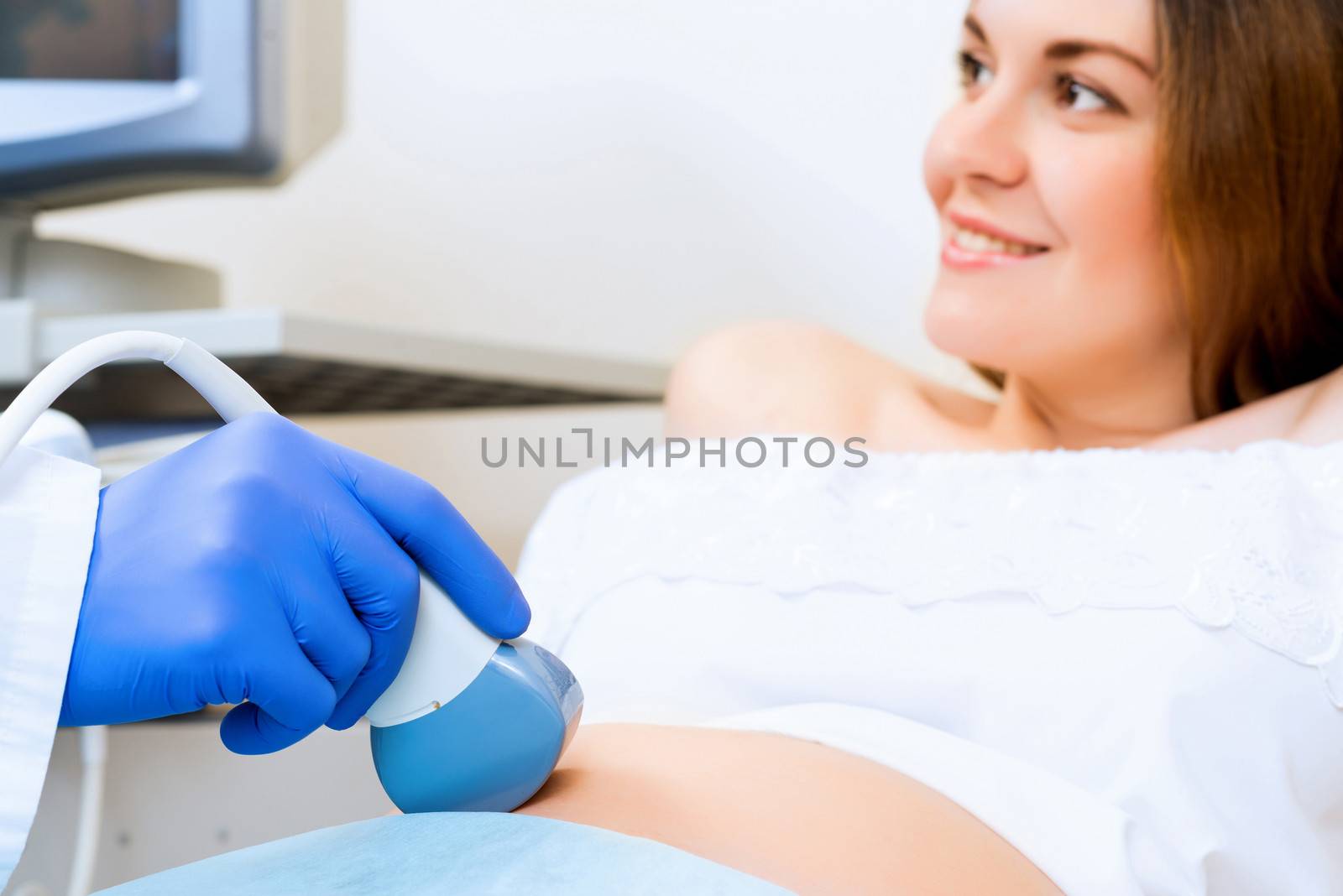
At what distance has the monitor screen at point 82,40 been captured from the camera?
110 centimetres

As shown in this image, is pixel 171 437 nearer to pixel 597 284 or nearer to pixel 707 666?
pixel 707 666

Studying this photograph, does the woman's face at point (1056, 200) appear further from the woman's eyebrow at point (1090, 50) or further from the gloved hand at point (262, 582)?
the gloved hand at point (262, 582)

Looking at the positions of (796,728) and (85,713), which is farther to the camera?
(796,728)

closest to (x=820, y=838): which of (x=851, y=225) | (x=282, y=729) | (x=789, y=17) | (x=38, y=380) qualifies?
(x=282, y=729)

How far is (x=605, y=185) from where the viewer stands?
154cm

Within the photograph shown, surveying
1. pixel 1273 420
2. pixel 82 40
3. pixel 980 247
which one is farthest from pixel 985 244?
pixel 82 40

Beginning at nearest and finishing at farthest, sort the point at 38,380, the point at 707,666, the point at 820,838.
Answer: the point at 38,380 < the point at 820,838 < the point at 707,666

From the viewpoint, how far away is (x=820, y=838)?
0.54m

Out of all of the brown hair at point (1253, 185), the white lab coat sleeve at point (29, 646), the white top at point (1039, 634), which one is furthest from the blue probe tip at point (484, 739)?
the brown hair at point (1253, 185)

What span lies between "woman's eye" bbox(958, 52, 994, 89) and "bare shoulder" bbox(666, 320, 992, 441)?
255 millimetres

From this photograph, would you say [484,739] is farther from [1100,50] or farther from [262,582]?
[1100,50]

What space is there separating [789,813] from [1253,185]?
2.17 ft

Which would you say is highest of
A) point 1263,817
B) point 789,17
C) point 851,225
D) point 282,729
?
point 789,17

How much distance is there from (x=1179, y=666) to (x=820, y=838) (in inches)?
9.9
